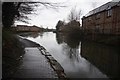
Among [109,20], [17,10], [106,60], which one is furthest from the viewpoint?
[109,20]

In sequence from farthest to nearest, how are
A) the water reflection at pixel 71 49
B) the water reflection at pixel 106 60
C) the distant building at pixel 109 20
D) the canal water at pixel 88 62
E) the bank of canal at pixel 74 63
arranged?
1. the distant building at pixel 109 20
2. the water reflection at pixel 71 49
3. the water reflection at pixel 106 60
4. the canal water at pixel 88 62
5. the bank of canal at pixel 74 63

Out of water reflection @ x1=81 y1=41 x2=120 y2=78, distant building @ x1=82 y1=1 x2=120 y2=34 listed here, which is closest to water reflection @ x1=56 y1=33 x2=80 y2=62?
water reflection @ x1=81 y1=41 x2=120 y2=78

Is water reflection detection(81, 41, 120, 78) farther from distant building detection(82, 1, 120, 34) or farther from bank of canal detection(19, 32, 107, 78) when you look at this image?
distant building detection(82, 1, 120, 34)

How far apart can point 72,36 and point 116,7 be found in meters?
12.0

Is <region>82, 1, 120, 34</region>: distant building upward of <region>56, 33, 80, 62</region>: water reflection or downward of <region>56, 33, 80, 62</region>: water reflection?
upward

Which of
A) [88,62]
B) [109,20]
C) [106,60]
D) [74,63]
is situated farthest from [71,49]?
[109,20]

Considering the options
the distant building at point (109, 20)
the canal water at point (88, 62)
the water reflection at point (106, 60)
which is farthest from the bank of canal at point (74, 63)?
the distant building at point (109, 20)

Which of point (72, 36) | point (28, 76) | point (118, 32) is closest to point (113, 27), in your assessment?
point (118, 32)

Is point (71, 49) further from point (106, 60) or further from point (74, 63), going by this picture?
point (74, 63)

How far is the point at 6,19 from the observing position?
11.1m

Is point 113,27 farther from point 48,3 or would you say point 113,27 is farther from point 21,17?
point 48,3

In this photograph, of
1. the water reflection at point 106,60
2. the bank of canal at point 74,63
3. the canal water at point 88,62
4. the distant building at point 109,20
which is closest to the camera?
the bank of canal at point 74,63

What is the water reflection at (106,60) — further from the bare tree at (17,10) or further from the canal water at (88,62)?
the bare tree at (17,10)

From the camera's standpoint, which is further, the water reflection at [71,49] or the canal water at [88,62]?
the water reflection at [71,49]
